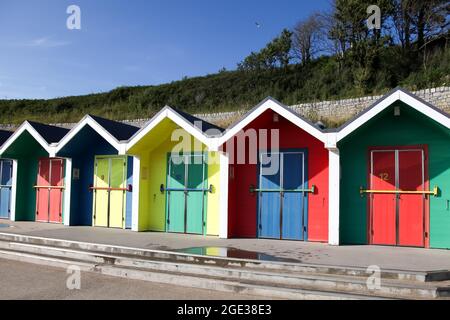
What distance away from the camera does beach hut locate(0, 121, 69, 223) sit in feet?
48.7

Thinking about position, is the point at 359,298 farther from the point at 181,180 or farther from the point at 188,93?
the point at 188,93

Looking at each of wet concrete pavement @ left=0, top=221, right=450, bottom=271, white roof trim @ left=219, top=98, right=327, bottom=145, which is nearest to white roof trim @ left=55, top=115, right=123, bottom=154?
wet concrete pavement @ left=0, top=221, right=450, bottom=271

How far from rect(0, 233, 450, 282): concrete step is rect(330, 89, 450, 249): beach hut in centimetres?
312

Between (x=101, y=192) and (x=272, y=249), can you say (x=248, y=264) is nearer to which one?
(x=272, y=249)

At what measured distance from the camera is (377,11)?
28984mm

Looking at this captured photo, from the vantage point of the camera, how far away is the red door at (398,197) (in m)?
9.83

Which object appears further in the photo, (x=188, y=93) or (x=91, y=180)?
(x=188, y=93)

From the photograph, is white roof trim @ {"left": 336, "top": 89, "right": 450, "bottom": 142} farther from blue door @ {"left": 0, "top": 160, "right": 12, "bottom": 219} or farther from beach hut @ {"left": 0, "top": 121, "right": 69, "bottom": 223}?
blue door @ {"left": 0, "top": 160, "right": 12, "bottom": 219}

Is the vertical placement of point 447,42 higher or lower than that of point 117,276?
higher

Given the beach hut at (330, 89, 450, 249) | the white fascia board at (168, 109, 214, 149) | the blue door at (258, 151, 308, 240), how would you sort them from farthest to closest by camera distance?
the white fascia board at (168, 109, 214, 149) < the blue door at (258, 151, 308, 240) < the beach hut at (330, 89, 450, 249)

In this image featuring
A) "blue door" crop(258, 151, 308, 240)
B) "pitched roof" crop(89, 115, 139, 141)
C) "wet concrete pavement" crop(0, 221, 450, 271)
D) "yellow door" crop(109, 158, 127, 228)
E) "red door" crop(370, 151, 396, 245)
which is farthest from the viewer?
"yellow door" crop(109, 158, 127, 228)

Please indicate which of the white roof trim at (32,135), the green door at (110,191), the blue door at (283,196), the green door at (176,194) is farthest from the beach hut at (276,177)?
the white roof trim at (32,135)
